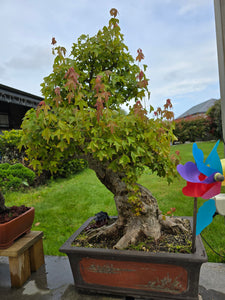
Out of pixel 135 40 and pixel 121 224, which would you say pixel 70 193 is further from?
pixel 135 40

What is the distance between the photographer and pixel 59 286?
1.47 m

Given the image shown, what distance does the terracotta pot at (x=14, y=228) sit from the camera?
4.73ft

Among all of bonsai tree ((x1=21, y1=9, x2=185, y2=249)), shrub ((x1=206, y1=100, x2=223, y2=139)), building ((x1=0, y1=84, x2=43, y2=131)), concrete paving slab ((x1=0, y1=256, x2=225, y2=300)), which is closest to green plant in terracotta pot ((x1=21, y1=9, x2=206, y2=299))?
bonsai tree ((x1=21, y1=9, x2=185, y2=249))

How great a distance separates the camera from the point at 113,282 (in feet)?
4.22

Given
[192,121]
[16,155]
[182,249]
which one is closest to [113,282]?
[182,249]

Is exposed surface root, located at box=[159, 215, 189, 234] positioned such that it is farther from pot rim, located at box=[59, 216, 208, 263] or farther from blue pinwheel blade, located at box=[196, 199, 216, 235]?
blue pinwheel blade, located at box=[196, 199, 216, 235]

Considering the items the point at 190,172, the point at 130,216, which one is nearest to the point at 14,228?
the point at 130,216

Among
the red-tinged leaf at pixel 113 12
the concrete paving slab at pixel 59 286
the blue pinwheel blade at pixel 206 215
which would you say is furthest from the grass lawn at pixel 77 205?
the red-tinged leaf at pixel 113 12

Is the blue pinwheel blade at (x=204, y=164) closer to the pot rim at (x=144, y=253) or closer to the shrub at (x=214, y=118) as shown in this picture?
the pot rim at (x=144, y=253)

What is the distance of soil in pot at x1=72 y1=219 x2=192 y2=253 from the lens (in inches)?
50.6

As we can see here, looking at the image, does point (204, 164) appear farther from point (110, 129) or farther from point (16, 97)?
point (16, 97)

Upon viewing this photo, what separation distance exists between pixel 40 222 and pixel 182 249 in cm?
191

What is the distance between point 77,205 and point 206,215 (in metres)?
2.23

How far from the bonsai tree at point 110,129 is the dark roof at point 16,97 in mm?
3756
